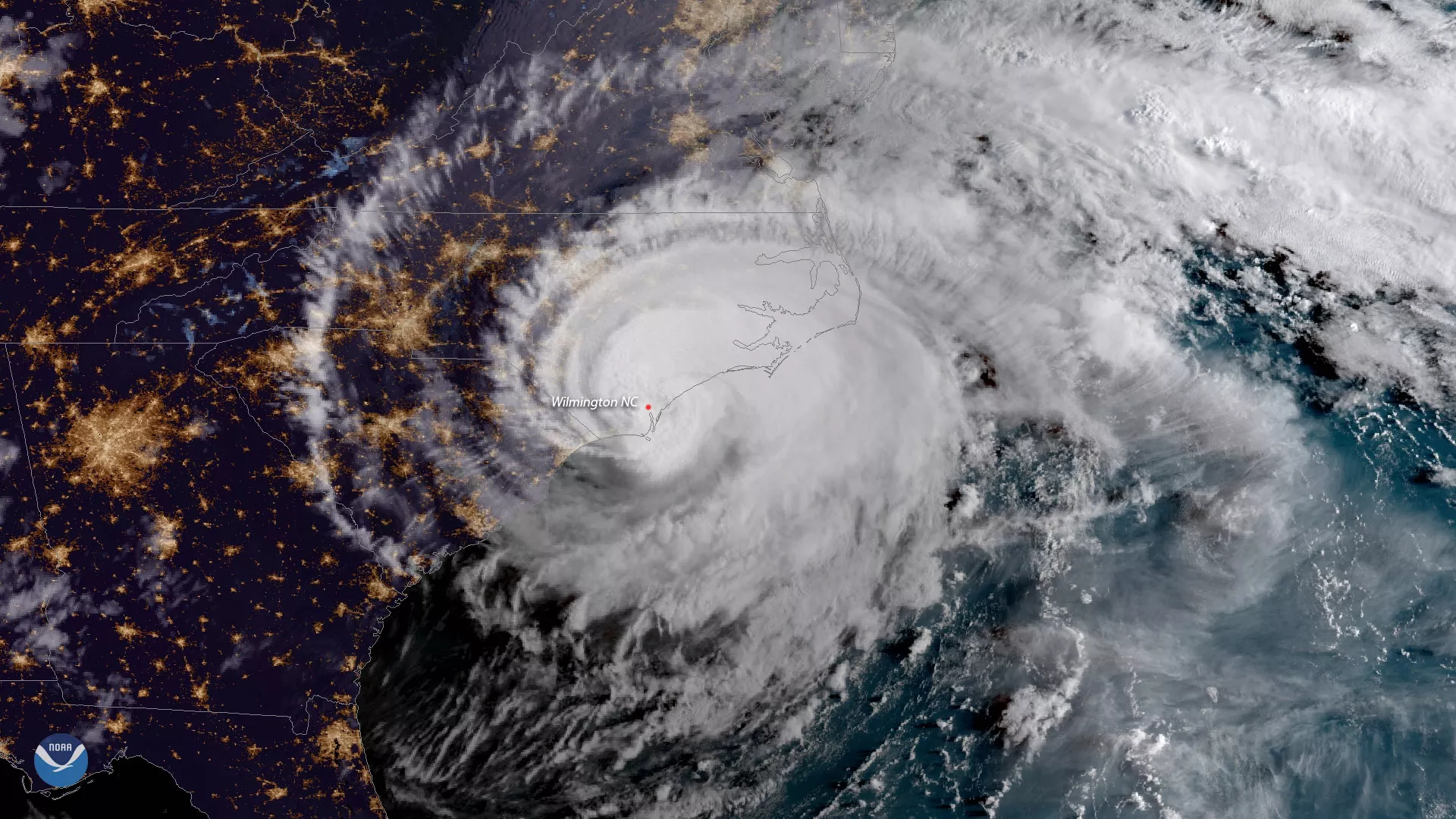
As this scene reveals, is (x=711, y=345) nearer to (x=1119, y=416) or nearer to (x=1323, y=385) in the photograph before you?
(x=1119, y=416)

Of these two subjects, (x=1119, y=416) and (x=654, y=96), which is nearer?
(x=1119, y=416)

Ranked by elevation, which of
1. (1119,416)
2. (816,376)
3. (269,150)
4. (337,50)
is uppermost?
(337,50)

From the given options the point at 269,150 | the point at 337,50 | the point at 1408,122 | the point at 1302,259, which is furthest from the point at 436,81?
the point at 1408,122

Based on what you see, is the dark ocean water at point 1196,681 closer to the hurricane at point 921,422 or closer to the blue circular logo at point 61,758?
the hurricane at point 921,422

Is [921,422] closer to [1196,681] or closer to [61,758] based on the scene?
[1196,681]

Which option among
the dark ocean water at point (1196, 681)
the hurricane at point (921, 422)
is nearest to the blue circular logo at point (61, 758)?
the hurricane at point (921, 422)

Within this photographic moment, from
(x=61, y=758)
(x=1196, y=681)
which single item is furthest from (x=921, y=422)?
(x=61, y=758)
